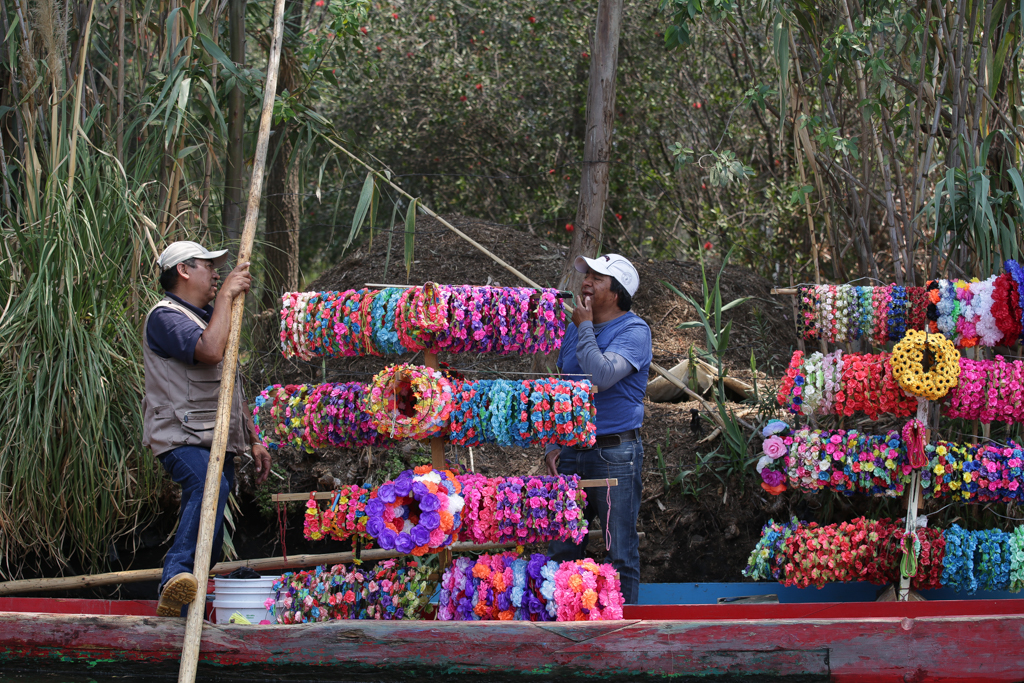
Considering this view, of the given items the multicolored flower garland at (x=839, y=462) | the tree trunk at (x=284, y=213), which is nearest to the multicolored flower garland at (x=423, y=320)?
the multicolored flower garland at (x=839, y=462)

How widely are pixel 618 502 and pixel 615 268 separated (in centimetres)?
89

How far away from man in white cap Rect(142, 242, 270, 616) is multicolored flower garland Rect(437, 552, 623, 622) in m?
0.92

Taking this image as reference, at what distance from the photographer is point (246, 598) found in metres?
3.33

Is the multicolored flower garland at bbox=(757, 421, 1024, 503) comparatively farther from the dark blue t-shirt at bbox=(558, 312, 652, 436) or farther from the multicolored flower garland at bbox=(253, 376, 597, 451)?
the multicolored flower garland at bbox=(253, 376, 597, 451)

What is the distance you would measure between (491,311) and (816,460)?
4.82 feet

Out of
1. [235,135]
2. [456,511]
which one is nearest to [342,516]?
[456,511]

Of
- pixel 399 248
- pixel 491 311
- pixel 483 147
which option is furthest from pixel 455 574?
pixel 483 147

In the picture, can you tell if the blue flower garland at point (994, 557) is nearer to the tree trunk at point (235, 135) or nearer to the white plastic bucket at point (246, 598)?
the white plastic bucket at point (246, 598)

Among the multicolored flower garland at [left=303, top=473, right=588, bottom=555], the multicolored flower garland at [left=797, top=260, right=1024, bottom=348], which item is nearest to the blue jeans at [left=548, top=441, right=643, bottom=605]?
the multicolored flower garland at [left=303, top=473, right=588, bottom=555]

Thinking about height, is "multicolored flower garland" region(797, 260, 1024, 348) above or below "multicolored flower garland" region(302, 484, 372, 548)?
above

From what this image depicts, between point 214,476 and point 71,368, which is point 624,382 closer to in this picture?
point 214,476

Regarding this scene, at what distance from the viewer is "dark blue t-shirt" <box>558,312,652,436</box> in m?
3.13

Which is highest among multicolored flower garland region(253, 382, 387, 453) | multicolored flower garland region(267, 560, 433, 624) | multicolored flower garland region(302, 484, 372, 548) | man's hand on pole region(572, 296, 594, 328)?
man's hand on pole region(572, 296, 594, 328)

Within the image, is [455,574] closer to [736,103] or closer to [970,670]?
[970,670]
